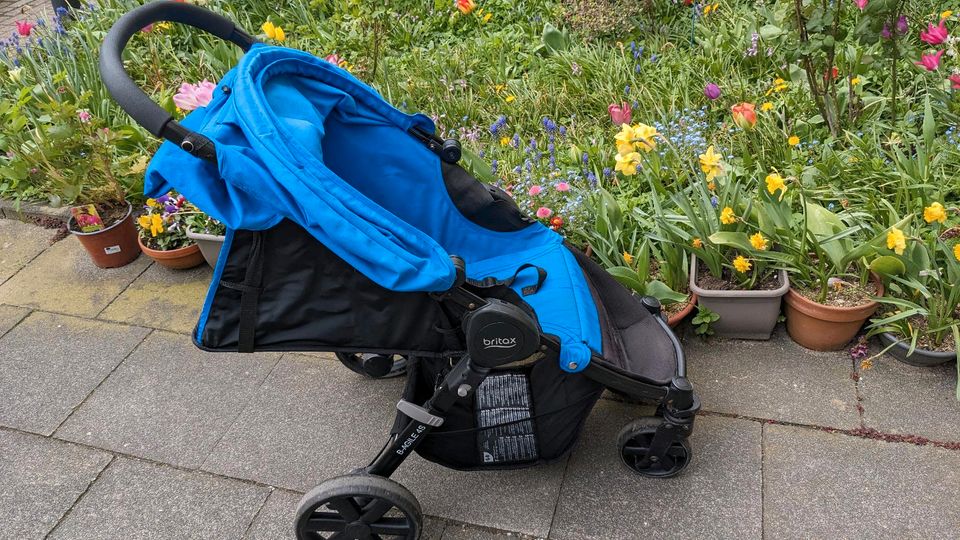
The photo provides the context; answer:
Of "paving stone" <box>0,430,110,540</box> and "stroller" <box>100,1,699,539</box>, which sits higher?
"stroller" <box>100,1,699,539</box>

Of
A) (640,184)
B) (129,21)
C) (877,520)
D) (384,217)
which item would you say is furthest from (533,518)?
(129,21)

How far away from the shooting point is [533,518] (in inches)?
81.7

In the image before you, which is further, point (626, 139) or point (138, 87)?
point (626, 139)

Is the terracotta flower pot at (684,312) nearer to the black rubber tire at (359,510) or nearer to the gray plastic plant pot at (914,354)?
the gray plastic plant pot at (914,354)

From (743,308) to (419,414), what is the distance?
49.3 inches

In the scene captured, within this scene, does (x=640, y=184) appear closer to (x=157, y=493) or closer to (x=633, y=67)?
(x=633, y=67)

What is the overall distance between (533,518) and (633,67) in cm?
252

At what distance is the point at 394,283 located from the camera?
58.8 inches

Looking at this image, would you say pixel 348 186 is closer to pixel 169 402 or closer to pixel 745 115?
pixel 169 402

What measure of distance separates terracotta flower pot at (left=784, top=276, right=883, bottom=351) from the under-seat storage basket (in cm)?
88

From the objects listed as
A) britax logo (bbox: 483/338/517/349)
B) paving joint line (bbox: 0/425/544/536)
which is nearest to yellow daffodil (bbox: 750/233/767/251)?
britax logo (bbox: 483/338/517/349)

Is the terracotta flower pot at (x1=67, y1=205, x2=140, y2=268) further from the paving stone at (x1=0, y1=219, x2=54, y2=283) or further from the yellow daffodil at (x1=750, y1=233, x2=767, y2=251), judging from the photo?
the yellow daffodil at (x1=750, y1=233, x2=767, y2=251)

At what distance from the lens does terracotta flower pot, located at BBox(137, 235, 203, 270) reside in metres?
3.11

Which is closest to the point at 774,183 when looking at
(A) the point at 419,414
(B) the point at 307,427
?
(A) the point at 419,414
